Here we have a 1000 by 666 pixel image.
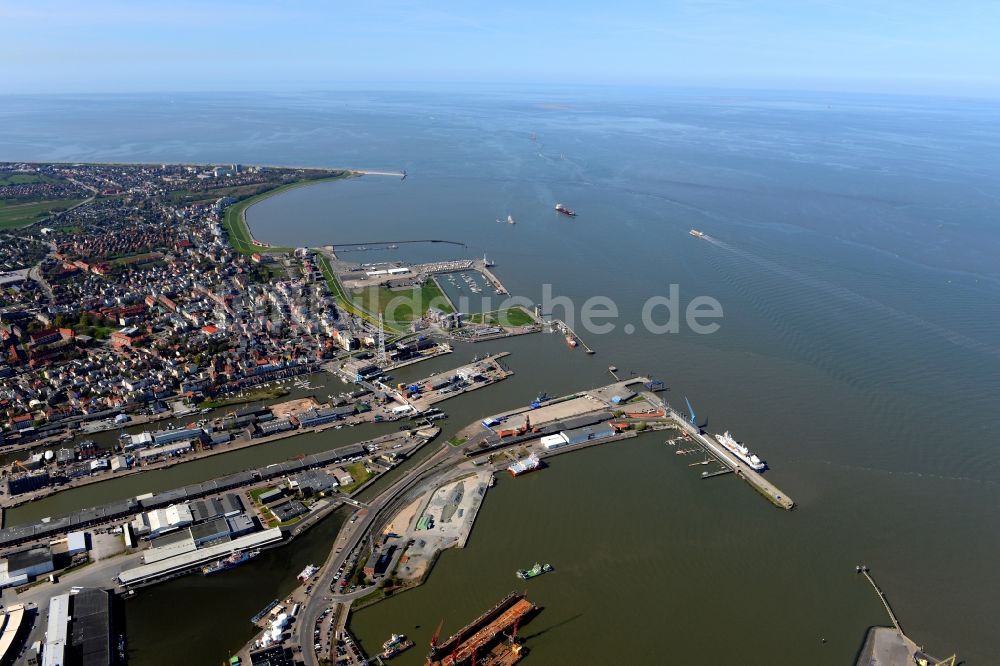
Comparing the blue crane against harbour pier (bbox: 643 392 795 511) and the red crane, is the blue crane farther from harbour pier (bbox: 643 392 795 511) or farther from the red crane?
the red crane

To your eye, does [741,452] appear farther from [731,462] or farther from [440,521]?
[440,521]

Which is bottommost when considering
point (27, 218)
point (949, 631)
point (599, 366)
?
point (949, 631)

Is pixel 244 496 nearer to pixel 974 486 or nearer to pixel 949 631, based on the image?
pixel 949 631

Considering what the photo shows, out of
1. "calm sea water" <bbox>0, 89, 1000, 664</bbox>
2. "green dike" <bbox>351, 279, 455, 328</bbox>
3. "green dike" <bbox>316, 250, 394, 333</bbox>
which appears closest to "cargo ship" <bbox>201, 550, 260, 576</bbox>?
"calm sea water" <bbox>0, 89, 1000, 664</bbox>

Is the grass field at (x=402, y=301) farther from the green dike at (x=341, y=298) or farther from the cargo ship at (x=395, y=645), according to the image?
the cargo ship at (x=395, y=645)

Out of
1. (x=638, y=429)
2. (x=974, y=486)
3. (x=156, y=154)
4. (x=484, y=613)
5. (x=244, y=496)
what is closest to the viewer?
(x=484, y=613)

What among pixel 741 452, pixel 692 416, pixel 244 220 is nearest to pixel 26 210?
pixel 244 220

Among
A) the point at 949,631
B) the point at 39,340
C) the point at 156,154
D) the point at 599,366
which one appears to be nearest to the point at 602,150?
the point at 156,154
